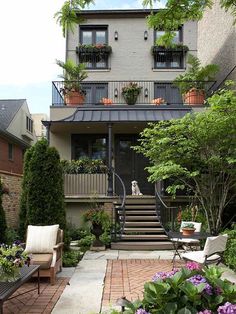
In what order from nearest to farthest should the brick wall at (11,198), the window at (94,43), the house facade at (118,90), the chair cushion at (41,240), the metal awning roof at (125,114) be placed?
the chair cushion at (41,240), the brick wall at (11,198), the metal awning roof at (125,114), the house facade at (118,90), the window at (94,43)

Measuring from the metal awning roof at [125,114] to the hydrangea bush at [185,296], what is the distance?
11286 mm

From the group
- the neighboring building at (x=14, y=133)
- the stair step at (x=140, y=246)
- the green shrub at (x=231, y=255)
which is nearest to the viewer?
the green shrub at (x=231, y=255)

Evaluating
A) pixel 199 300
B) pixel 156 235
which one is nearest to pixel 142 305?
pixel 199 300

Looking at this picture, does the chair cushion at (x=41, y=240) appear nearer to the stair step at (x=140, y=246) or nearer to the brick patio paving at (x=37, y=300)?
the brick patio paving at (x=37, y=300)

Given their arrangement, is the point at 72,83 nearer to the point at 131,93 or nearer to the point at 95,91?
the point at 131,93

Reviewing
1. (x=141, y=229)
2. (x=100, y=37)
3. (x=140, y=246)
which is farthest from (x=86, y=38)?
(x=140, y=246)

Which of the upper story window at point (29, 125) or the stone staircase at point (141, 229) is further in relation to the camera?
the upper story window at point (29, 125)

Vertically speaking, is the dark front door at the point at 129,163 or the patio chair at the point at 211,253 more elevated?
the dark front door at the point at 129,163

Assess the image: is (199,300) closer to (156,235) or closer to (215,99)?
(215,99)

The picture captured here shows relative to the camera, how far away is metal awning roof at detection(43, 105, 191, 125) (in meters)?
14.2

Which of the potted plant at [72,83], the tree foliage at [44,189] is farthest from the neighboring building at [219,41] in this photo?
the tree foliage at [44,189]

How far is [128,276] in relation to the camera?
297 inches

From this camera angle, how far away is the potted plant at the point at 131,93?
651 inches

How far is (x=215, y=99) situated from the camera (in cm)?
947
